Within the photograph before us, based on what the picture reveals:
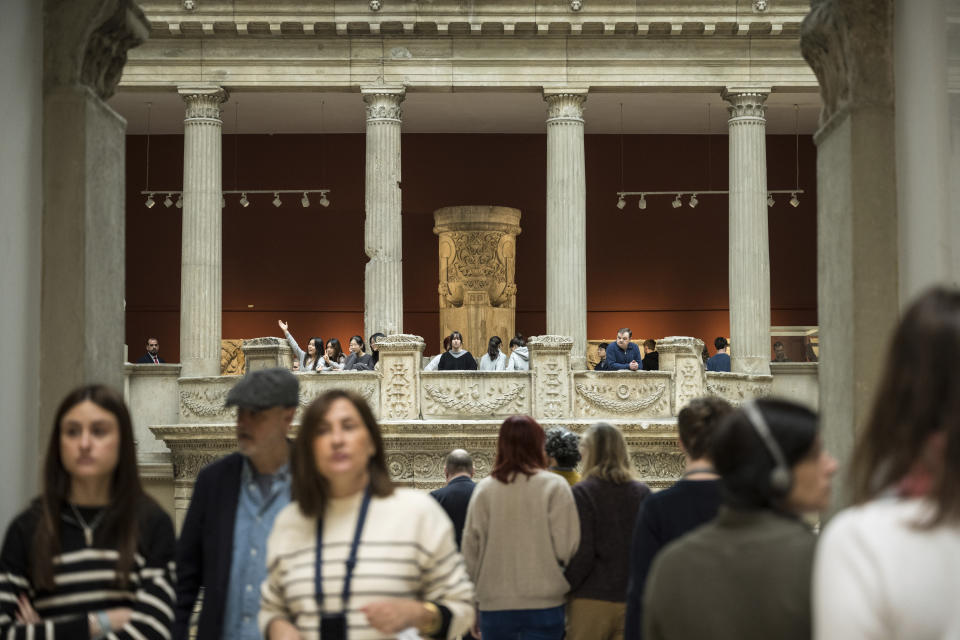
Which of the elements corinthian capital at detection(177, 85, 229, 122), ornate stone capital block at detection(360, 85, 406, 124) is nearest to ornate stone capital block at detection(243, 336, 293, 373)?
ornate stone capital block at detection(360, 85, 406, 124)

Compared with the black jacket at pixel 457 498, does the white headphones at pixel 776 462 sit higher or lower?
higher

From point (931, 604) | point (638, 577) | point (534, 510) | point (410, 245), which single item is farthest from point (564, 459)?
point (410, 245)

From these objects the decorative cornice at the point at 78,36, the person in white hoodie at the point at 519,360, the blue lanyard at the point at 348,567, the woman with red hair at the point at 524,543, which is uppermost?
the decorative cornice at the point at 78,36

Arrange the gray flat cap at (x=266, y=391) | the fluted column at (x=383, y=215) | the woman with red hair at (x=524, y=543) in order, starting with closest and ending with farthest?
1. the gray flat cap at (x=266, y=391)
2. the woman with red hair at (x=524, y=543)
3. the fluted column at (x=383, y=215)

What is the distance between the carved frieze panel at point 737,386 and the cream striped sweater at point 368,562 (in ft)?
56.9

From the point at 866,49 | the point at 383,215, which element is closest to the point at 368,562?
the point at 866,49

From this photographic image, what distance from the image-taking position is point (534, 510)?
6.96 m

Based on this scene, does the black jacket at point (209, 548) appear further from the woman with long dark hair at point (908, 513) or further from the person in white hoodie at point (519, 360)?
the person in white hoodie at point (519, 360)

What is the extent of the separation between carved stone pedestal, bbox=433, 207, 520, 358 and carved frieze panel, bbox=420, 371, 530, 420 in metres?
6.80

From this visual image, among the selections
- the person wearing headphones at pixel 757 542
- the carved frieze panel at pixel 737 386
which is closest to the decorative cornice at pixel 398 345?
the carved frieze panel at pixel 737 386

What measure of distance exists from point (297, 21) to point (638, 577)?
2069cm

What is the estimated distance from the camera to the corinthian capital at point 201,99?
81.8ft

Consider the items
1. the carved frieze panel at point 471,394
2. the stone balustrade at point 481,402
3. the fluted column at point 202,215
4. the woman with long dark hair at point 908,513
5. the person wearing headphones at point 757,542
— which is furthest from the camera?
the fluted column at point 202,215

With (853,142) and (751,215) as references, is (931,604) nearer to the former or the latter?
(853,142)
